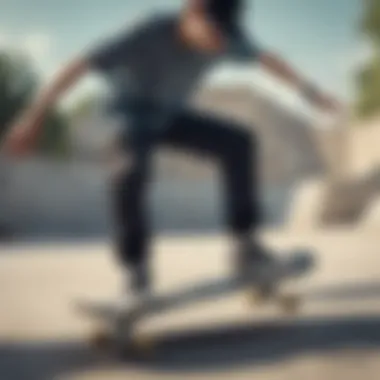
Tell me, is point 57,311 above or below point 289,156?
below

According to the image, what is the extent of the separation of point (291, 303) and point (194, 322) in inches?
6.2

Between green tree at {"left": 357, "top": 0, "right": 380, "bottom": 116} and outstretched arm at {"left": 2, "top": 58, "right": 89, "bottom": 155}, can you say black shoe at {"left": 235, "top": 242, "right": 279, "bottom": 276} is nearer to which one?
green tree at {"left": 357, "top": 0, "right": 380, "bottom": 116}

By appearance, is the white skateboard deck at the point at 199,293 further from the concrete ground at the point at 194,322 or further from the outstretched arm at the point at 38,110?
the outstretched arm at the point at 38,110

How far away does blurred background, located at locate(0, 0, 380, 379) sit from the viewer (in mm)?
1818

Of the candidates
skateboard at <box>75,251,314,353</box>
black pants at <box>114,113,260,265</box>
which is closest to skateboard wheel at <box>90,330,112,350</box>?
skateboard at <box>75,251,314,353</box>

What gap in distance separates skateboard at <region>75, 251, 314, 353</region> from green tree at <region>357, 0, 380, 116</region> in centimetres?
25

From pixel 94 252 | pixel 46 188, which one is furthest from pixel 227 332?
pixel 46 188

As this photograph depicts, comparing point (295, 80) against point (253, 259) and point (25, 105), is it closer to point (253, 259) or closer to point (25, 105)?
point (253, 259)

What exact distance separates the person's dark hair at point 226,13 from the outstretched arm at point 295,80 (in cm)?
6

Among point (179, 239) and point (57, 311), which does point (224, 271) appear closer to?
point (179, 239)

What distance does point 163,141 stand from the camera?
184cm

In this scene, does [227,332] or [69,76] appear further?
[227,332]

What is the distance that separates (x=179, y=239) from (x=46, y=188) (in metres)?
0.22

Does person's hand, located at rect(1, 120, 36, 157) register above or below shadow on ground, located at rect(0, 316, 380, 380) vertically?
above
